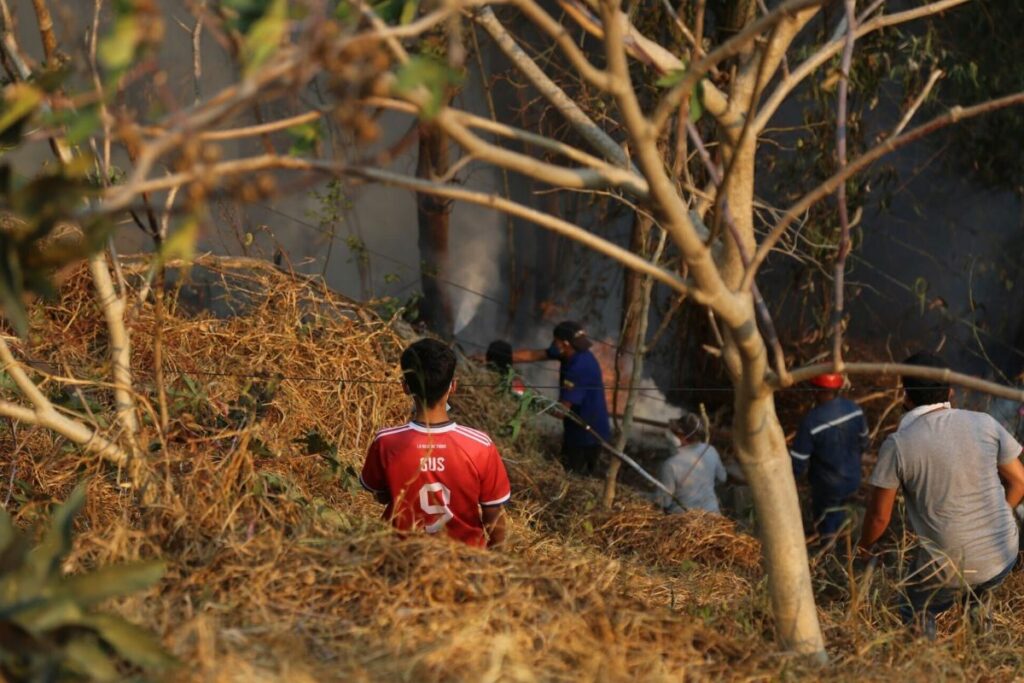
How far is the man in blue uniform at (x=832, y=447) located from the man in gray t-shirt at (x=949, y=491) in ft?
8.76

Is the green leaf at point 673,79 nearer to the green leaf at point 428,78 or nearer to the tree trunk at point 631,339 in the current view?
the green leaf at point 428,78

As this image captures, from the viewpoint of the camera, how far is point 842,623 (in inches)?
166

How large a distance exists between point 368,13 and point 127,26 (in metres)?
0.60

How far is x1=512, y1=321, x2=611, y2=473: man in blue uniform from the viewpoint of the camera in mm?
8188

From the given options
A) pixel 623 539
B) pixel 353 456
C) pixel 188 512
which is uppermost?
pixel 188 512

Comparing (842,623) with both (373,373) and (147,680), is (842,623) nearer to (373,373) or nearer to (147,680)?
(147,680)

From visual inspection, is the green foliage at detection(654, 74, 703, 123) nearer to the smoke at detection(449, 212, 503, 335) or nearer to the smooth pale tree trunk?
the smooth pale tree trunk

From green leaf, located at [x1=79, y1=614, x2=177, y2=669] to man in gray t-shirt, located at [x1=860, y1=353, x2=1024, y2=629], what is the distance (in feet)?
10.1

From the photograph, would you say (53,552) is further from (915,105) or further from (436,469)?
(915,105)

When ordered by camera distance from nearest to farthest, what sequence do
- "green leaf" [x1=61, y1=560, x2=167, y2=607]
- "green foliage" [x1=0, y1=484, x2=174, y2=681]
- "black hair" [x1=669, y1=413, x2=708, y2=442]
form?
"green foliage" [x1=0, y1=484, x2=174, y2=681] < "green leaf" [x1=61, y1=560, x2=167, y2=607] < "black hair" [x1=669, y1=413, x2=708, y2=442]

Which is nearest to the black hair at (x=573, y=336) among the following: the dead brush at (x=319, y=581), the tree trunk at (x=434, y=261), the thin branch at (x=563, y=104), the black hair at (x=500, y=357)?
the black hair at (x=500, y=357)

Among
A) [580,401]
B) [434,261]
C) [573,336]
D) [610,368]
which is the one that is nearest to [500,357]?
[573,336]

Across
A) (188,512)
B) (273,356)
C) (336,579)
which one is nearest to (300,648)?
(336,579)

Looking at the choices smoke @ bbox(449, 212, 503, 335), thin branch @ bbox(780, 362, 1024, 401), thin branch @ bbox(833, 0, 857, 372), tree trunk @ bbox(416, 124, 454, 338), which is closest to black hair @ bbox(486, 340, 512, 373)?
tree trunk @ bbox(416, 124, 454, 338)
